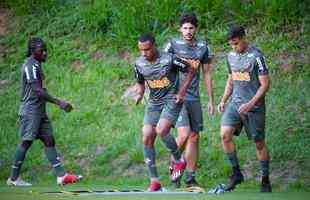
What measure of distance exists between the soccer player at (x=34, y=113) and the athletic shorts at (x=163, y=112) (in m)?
1.78

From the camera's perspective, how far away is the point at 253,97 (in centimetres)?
1182

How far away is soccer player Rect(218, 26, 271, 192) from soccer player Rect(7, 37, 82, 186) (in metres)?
2.70

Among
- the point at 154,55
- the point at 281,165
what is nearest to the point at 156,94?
the point at 154,55

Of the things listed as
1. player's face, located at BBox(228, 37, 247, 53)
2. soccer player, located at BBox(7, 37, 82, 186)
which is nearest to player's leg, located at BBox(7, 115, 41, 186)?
soccer player, located at BBox(7, 37, 82, 186)

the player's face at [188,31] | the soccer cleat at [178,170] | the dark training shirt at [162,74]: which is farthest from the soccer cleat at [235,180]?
the player's face at [188,31]

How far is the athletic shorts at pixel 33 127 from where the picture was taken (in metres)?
13.6

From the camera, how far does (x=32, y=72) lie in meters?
13.4

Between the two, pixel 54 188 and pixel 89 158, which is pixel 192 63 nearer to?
pixel 54 188

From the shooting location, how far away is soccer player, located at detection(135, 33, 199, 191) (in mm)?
12016

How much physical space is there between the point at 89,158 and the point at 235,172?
13.8ft

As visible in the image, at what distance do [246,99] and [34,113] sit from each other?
10.9ft

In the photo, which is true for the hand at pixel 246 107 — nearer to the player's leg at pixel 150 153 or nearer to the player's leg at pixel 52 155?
the player's leg at pixel 150 153

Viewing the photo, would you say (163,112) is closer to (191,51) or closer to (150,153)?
(150,153)

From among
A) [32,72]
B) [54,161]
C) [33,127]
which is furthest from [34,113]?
[54,161]
